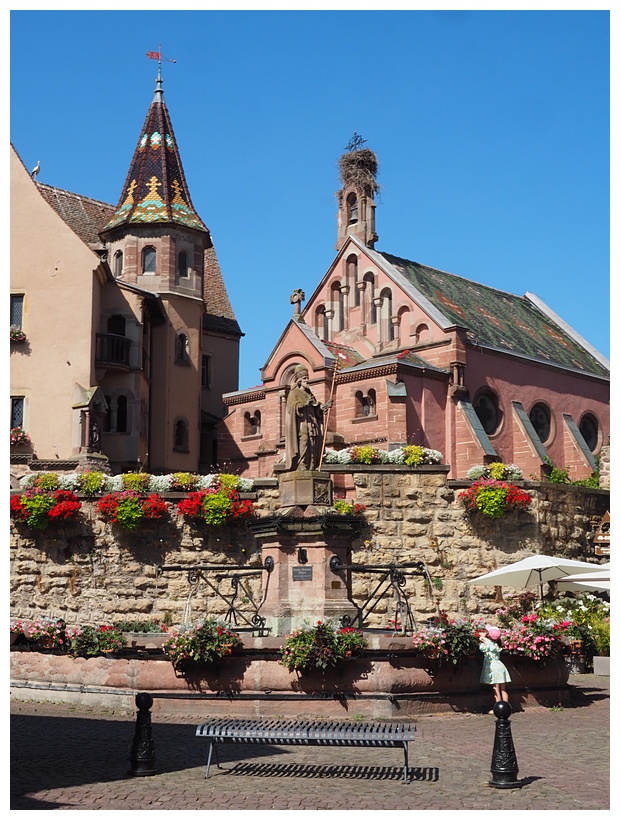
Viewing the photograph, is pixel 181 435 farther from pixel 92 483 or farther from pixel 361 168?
pixel 361 168

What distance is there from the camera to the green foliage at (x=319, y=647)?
52.2 feet

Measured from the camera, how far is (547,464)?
42344 millimetres

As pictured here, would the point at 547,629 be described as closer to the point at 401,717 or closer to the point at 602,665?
the point at 401,717

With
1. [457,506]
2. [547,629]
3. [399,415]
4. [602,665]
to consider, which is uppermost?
[399,415]

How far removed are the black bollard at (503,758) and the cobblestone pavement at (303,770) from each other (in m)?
0.12

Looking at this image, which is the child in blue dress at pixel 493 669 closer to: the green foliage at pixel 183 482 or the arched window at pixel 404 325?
the green foliage at pixel 183 482

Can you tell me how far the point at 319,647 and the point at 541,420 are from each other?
107 ft

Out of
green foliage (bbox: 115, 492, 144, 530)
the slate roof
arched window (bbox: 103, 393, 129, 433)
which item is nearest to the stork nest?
the slate roof

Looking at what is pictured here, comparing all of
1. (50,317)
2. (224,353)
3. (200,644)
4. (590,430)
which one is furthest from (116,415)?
(200,644)

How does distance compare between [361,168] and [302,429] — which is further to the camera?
[361,168]

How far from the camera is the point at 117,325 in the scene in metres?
39.7

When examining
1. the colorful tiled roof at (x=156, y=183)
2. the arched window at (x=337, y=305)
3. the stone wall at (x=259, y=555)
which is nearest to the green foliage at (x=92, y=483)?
the stone wall at (x=259, y=555)
